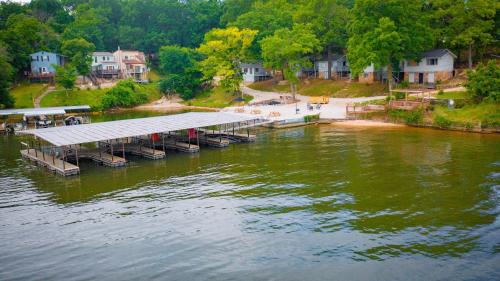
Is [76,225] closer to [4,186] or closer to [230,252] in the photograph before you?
[230,252]

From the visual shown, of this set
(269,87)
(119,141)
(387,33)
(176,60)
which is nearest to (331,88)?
(269,87)

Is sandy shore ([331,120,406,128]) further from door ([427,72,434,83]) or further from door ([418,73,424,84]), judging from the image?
door ([418,73,424,84])

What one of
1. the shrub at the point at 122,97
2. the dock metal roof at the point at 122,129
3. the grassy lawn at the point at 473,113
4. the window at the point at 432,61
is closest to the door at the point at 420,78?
the window at the point at 432,61

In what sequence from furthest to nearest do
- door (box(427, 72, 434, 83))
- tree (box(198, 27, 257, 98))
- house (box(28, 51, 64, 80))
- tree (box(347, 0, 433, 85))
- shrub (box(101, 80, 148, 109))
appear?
house (box(28, 51, 64, 80)), shrub (box(101, 80, 148, 109)), tree (box(198, 27, 257, 98)), door (box(427, 72, 434, 83)), tree (box(347, 0, 433, 85))

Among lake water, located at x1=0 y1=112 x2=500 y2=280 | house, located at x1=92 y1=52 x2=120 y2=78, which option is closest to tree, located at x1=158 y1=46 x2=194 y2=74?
house, located at x1=92 y1=52 x2=120 y2=78

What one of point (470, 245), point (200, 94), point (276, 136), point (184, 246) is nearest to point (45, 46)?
point (200, 94)

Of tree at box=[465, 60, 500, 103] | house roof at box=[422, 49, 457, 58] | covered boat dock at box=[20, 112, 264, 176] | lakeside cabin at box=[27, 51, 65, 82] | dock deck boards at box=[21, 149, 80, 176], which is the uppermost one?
lakeside cabin at box=[27, 51, 65, 82]
